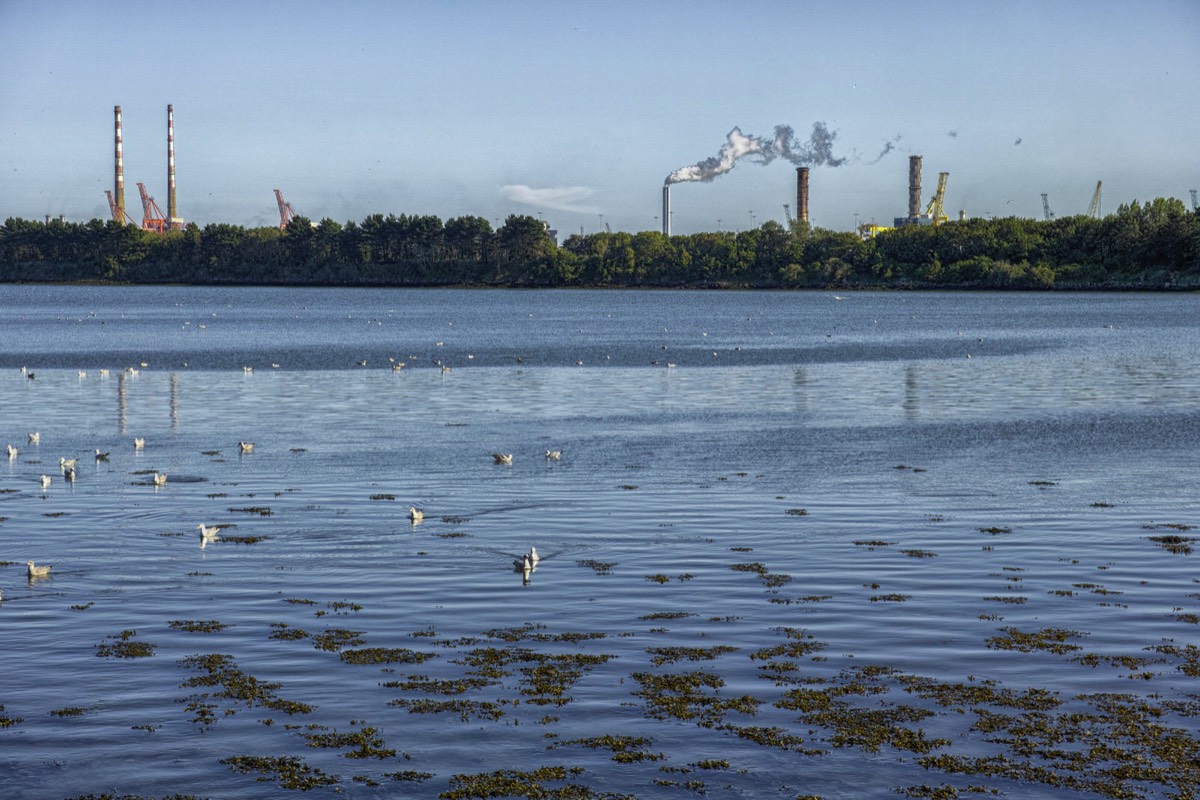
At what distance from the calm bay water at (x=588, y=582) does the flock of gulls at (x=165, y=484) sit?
0.68 feet

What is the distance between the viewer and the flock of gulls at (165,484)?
21.7 meters

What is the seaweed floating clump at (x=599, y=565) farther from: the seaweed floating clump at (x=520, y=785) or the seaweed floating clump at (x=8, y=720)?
the seaweed floating clump at (x=8, y=720)

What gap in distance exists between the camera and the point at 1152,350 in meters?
87.6

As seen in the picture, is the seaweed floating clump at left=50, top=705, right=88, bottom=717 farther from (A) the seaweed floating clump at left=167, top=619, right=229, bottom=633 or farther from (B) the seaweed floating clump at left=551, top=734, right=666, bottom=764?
(B) the seaweed floating clump at left=551, top=734, right=666, bottom=764

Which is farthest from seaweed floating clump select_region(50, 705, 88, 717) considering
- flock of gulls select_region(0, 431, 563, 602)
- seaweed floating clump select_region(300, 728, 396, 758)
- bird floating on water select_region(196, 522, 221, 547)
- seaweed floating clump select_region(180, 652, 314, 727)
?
bird floating on water select_region(196, 522, 221, 547)

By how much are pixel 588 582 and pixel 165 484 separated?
1348cm

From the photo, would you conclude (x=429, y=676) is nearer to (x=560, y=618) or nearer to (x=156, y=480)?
(x=560, y=618)

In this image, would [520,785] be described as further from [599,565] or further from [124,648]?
[599,565]

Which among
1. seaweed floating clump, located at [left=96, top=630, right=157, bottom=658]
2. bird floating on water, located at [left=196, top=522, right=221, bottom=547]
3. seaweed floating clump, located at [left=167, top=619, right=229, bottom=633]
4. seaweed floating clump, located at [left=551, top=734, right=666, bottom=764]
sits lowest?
seaweed floating clump, located at [left=551, top=734, right=666, bottom=764]

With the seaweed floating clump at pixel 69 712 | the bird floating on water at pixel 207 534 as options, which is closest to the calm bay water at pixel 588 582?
the seaweed floating clump at pixel 69 712

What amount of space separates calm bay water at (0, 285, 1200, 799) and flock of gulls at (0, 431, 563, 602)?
0.68 feet

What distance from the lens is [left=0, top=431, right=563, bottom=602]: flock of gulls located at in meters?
21.7

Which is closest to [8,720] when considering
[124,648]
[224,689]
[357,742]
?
[224,689]

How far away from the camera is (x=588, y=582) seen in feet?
70.6
